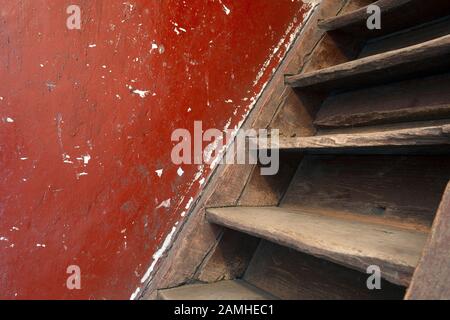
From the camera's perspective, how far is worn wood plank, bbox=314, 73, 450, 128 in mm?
1108

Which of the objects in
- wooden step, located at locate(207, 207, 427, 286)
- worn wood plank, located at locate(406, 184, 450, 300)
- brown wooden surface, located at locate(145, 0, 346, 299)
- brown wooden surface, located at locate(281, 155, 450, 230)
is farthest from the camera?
brown wooden surface, located at locate(145, 0, 346, 299)

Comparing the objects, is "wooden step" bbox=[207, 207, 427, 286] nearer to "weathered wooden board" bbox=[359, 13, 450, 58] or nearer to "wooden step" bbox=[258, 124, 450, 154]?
"wooden step" bbox=[258, 124, 450, 154]

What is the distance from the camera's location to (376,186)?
117cm

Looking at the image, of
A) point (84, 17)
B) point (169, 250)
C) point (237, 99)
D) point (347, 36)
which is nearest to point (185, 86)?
point (237, 99)

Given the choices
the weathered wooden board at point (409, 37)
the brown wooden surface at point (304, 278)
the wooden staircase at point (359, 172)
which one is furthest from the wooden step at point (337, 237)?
the weathered wooden board at point (409, 37)

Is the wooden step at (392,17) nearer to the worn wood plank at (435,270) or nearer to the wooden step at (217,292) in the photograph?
the worn wood plank at (435,270)

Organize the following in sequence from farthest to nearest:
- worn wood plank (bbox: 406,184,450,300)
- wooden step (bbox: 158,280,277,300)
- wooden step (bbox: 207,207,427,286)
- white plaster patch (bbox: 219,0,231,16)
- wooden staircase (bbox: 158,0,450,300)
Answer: white plaster patch (bbox: 219,0,231,16)
wooden step (bbox: 158,280,277,300)
wooden staircase (bbox: 158,0,450,300)
wooden step (bbox: 207,207,427,286)
worn wood plank (bbox: 406,184,450,300)

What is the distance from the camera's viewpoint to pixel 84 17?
112cm

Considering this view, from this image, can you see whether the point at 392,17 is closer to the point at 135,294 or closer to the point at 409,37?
the point at 409,37

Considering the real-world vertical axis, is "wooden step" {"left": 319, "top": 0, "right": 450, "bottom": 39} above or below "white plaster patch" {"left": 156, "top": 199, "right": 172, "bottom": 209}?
above

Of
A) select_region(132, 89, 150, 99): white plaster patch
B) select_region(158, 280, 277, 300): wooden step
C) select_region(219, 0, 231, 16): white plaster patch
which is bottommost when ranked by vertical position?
select_region(158, 280, 277, 300): wooden step

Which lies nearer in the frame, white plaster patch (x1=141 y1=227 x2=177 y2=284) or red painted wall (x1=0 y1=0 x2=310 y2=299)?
red painted wall (x1=0 y1=0 x2=310 y2=299)

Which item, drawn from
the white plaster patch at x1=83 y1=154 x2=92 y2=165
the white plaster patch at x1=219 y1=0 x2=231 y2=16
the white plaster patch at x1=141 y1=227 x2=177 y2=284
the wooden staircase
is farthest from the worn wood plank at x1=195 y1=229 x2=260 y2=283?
the white plaster patch at x1=219 y1=0 x2=231 y2=16
